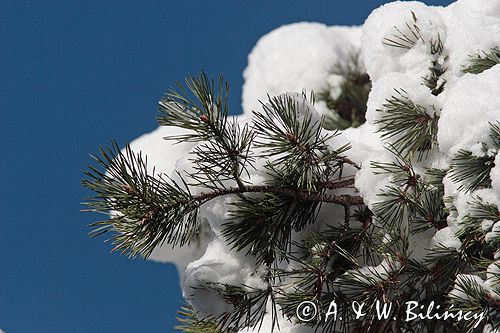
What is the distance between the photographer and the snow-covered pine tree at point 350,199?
2.39 meters

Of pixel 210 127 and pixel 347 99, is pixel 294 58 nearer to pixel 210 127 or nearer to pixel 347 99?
pixel 347 99

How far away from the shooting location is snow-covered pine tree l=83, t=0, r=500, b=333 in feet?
7.83

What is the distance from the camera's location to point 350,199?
2652 millimetres

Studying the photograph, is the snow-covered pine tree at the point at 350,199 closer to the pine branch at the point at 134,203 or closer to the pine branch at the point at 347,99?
the pine branch at the point at 134,203

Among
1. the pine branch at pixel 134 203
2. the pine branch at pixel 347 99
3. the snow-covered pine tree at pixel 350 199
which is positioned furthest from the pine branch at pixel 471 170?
the pine branch at pixel 347 99

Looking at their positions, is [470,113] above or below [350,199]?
above

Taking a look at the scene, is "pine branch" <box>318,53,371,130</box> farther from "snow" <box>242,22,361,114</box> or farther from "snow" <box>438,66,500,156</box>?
"snow" <box>438,66,500,156</box>

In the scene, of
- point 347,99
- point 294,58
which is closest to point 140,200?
point 347,99

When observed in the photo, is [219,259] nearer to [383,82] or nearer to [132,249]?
[132,249]

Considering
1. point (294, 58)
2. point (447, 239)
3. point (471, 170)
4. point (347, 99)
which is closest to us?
point (471, 170)

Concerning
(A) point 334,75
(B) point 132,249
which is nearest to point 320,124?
(B) point 132,249

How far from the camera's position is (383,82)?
8.89ft

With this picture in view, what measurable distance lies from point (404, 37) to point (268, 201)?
0.77m

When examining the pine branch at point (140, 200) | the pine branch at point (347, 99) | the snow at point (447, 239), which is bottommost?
the pine branch at point (347, 99)
